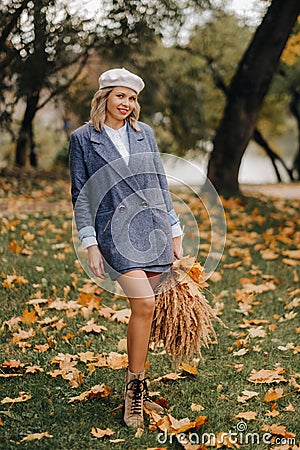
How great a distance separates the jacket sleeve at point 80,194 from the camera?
10.5 ft

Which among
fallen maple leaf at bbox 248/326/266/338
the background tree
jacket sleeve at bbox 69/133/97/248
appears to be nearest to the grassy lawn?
fallen maple leaf at bbox 248/326/266/338

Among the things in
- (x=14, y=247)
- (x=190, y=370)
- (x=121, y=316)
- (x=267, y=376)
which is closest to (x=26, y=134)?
(x=14, y=247)

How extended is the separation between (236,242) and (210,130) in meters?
11.6

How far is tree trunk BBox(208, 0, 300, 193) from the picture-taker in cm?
945

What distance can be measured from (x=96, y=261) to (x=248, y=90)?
24.1 ft

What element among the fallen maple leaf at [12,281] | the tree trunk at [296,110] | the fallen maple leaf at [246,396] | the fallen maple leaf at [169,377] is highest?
the tree trunk at [296,110]

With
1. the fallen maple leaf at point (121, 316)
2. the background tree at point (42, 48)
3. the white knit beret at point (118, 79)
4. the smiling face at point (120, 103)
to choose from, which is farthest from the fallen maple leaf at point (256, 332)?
the background tree at point (42, 48)

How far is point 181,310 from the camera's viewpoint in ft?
11.3

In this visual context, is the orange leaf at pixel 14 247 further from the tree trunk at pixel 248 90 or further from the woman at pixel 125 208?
the tree trunk at pixel 248 90

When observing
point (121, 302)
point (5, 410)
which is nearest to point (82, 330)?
point (121, 302)

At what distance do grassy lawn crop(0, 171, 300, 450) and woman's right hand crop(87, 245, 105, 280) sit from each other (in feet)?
2.68

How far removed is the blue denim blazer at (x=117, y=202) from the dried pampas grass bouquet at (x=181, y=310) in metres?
0.18

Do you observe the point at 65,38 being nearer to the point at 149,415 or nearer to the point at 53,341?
the point at 53,341

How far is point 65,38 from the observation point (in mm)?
10664
